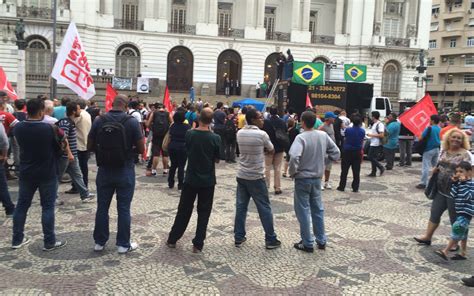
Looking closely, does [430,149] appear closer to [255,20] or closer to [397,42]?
[255,20]

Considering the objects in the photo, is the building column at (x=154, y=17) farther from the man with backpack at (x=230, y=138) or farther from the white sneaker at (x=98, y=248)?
the white sneaker at (x=98, y=248)

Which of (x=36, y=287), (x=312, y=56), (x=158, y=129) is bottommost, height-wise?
(x=36, y=287)

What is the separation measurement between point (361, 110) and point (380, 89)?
80.9 ft

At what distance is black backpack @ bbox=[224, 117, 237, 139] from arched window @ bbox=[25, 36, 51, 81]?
88.7 feet

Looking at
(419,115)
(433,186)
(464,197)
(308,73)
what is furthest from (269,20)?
(464,197)

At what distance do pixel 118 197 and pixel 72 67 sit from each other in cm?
515

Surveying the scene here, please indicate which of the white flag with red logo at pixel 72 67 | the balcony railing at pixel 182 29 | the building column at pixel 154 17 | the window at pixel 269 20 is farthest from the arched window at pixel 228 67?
the white flag with red logo at pixel 72 67

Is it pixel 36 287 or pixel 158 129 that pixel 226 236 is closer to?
pixel 36 287

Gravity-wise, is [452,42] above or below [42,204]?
above

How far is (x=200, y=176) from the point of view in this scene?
224 inches

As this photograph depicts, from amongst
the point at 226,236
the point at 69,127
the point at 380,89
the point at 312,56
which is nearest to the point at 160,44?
the point at 312,56

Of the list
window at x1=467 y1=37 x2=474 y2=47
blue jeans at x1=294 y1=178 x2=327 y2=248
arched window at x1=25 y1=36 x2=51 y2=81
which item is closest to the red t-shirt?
blue jeans at x1=294 y1=178 x2=327 y2=248

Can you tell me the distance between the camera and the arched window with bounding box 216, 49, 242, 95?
4193 cm

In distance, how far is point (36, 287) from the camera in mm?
4637
